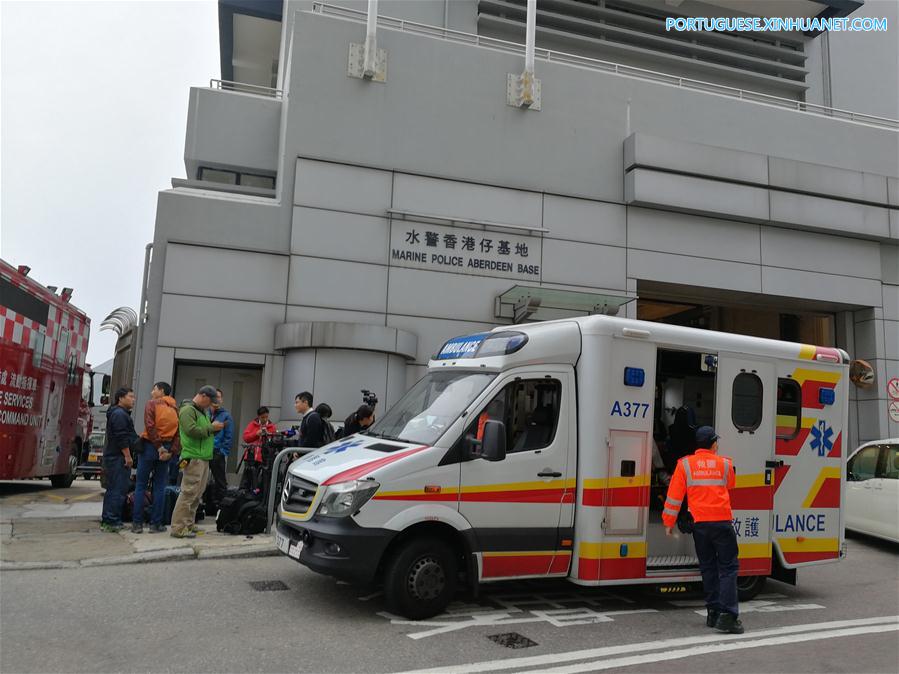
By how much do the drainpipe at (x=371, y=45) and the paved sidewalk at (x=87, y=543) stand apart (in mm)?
9573

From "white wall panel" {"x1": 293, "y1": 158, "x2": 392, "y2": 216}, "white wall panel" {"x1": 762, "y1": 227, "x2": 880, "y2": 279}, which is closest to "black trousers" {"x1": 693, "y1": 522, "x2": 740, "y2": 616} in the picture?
"white wall panel" {"x1": 293, "y1": 158, "x2": 392, "y2": 216}

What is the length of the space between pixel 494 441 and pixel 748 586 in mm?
3665

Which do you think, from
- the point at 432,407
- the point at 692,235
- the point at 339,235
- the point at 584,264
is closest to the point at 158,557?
the point at 432,407

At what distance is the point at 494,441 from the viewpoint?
19.5 feet

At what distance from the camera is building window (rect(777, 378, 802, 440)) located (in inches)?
301

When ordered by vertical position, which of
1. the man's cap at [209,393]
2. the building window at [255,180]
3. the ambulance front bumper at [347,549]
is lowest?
the ambulance front bumper at [347,549]

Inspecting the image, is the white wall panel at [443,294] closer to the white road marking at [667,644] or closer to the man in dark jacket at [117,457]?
the man in dark jacket at [117,457]

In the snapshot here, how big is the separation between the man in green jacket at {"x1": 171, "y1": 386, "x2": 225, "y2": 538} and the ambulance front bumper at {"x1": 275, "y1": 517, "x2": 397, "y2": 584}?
3352mm

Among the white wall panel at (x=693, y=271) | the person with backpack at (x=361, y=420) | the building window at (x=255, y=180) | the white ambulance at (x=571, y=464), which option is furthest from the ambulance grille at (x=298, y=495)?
the white wall panel at (x=693, y=271)

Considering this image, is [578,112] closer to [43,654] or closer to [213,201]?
[213,201]

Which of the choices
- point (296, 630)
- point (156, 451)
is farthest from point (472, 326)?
point (296, 630)

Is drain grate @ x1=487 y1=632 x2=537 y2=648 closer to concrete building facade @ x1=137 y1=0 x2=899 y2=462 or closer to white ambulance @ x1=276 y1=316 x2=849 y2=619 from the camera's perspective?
white ambulance @ x1=276 y1=316 x2=849 y2=619

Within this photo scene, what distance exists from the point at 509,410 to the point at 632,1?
17411 mm

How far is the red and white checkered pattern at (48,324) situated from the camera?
11.3 metres
